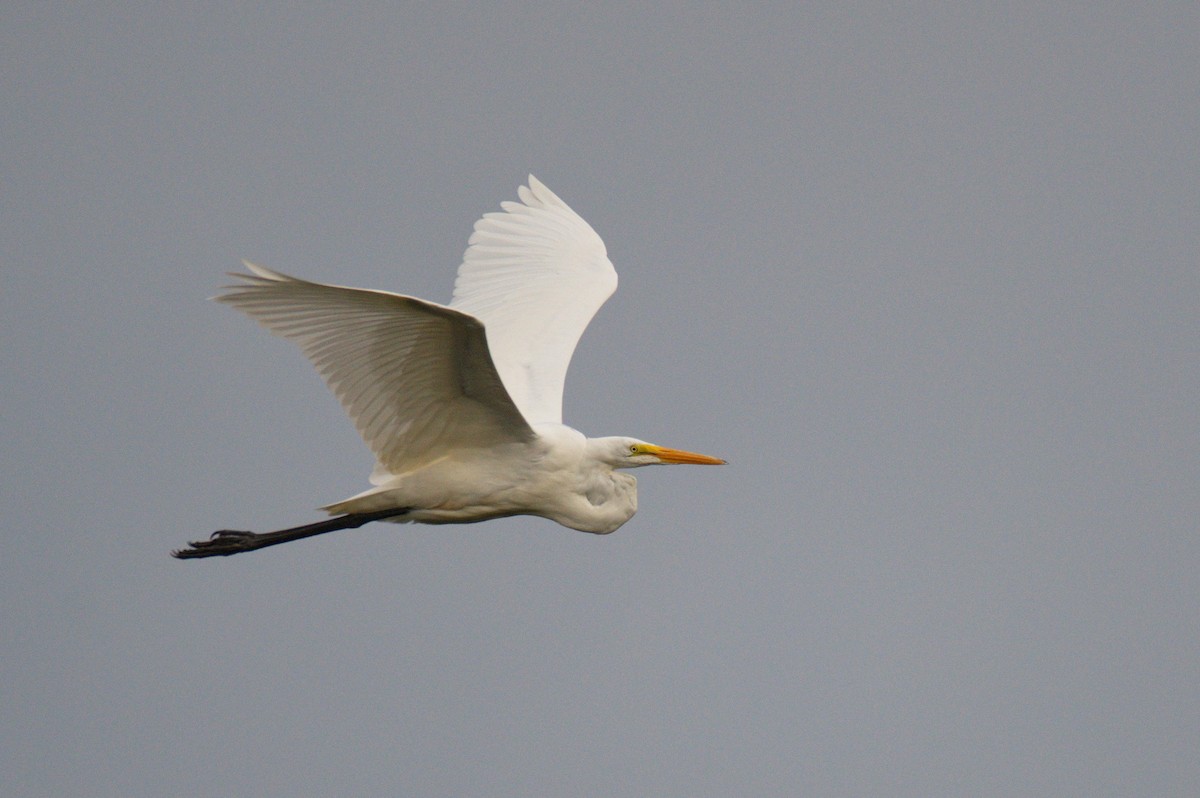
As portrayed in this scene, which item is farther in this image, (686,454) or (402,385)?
(686,454)

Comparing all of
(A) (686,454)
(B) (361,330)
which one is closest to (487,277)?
(A) (686,454)

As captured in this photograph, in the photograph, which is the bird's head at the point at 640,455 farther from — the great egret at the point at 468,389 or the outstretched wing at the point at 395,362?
the outstretched wing at the point at 395,362

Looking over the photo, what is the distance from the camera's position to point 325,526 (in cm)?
986

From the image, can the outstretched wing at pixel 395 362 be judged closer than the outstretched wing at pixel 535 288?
Yes

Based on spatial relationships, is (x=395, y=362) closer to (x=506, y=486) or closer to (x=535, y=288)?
(x=506, y=486)

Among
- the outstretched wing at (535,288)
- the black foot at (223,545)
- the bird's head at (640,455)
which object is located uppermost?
the outstretched wing at (535,288)

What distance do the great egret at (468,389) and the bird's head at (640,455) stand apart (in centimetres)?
1

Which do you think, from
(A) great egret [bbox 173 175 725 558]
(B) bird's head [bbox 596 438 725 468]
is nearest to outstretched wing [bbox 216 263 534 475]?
(A) great egret [bbox 173 175 725 558]

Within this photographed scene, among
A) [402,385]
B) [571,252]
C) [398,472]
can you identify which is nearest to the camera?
[402,385]

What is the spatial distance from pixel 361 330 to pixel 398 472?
1.49 meters

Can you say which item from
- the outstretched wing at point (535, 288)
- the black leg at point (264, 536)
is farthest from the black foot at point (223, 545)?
the outstretched wing at point (535, 288)

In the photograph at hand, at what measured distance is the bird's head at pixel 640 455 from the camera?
33.0 feet

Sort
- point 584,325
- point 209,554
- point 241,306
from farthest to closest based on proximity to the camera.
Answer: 1. point 584,325
2. point 209,554
3. point 241,306

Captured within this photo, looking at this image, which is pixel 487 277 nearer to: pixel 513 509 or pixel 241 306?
pixel 513 509
